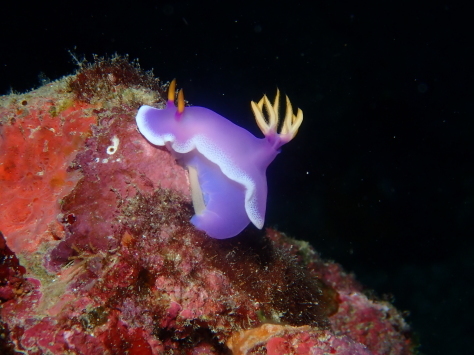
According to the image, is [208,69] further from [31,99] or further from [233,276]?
[233,276]

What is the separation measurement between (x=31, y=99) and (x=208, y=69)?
7045 mm

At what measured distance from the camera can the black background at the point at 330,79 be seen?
30.1 feet

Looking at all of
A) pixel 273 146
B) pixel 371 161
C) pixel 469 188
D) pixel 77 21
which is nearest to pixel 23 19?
pixel 77 21

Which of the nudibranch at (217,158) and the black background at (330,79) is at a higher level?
the black background at (330,79)

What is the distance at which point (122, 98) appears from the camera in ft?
9.93

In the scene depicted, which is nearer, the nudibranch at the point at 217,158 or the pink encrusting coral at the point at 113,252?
the pink encrusting coral at the point at 113,252

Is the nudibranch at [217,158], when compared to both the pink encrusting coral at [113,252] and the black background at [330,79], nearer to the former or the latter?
the pink encrusting coral at [113,252]

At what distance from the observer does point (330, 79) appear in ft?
31.3

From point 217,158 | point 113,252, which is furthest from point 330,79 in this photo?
point 113,252

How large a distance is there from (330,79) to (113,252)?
9.20m

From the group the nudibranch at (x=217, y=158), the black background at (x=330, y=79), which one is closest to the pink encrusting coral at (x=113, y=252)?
the nudibranch at (x=217, y=158)

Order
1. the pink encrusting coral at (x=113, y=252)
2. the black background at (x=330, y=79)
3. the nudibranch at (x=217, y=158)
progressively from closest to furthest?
the pink encrusting coral at (x=113, y=252)
the nudibranch at (x=217, y=158)
the black background at (x=330, y=79)

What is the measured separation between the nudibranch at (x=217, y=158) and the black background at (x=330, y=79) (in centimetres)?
675

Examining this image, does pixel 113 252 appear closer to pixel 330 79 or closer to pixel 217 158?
pixel 217 158
